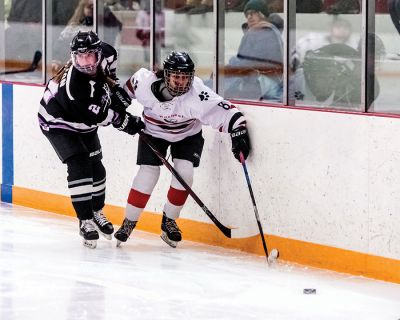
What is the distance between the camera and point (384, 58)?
19.3 ft

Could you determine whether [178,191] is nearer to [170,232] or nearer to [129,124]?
[170,232]

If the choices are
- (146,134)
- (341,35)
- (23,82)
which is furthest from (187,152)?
(23,82)

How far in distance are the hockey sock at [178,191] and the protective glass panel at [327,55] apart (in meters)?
0.63

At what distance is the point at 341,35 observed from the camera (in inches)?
240

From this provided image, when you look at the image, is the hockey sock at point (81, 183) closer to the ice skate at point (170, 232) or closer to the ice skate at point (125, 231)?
the ice skate at point (125, 231)

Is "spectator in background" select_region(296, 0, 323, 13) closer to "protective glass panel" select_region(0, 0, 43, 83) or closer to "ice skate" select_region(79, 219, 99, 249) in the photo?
"ice skate" select_region(79, 219, 99, 249)

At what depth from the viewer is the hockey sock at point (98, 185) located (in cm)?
684

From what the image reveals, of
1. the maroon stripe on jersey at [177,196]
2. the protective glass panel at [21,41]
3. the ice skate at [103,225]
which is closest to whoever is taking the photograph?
the maroon stripe on jersey at [177,196]

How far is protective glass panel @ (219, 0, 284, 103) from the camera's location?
646 centimetres

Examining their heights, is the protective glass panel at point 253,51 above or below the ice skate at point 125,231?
above

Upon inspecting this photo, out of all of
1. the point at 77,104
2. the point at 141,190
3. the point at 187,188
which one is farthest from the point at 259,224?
the point at 77,104

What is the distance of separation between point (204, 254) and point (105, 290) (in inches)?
37.7

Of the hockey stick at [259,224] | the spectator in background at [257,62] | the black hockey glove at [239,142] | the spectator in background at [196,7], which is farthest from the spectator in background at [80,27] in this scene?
the hockey stick at [259,224]

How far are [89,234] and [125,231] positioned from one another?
7.2 inches
